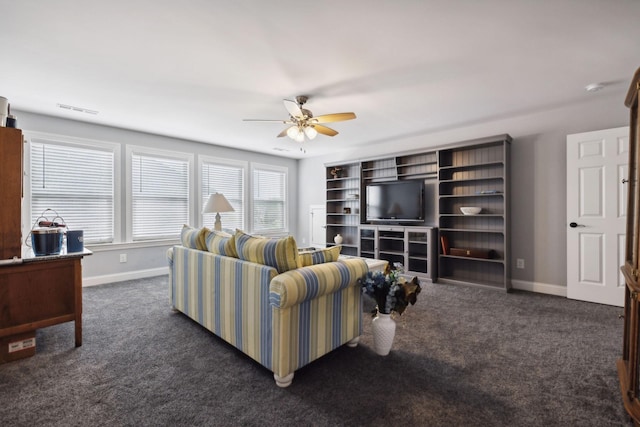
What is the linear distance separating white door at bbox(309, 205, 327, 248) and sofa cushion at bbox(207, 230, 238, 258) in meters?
4.05

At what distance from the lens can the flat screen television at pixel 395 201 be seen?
191 inches

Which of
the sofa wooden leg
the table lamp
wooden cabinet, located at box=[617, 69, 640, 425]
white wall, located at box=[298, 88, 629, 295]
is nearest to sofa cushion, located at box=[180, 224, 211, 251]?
the table lamp

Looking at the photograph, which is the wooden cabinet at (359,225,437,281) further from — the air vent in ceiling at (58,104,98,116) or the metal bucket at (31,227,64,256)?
the air vent in ceiling at (58,104,98,116)

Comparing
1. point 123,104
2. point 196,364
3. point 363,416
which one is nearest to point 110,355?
point 196,364

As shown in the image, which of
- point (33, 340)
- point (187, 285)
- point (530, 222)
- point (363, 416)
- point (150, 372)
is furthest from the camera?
point (530, 222)

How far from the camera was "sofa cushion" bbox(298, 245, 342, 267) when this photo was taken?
6.87ft

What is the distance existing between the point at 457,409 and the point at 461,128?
13.6 feet

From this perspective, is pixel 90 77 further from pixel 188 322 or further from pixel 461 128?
pixel 461 128

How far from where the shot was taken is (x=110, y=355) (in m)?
2.23

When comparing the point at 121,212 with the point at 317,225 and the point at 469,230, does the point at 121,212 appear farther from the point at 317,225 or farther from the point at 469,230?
the point at 469,230

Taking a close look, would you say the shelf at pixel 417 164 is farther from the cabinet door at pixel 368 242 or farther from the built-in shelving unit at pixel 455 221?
the cabinet door at pixel 368 242

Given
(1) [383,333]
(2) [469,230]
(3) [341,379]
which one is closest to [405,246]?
(2) [469,230]

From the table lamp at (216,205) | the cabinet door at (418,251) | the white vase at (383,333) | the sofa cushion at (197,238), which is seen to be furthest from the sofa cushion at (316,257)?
the cabinet door at (418,251)

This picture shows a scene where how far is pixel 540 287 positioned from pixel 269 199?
5114 mm
